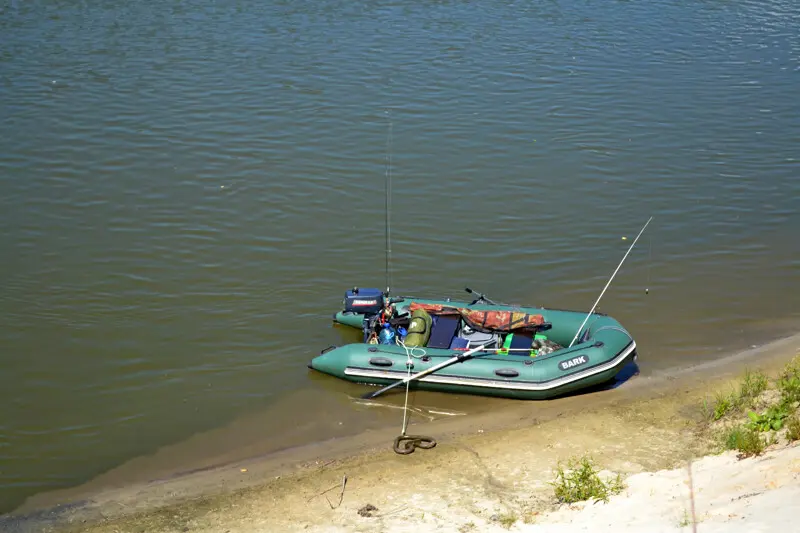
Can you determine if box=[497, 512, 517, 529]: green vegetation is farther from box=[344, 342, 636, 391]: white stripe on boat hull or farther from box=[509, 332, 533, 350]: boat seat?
box=[509, 332, 533, 350]: boat seat

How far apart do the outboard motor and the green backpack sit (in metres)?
0.55

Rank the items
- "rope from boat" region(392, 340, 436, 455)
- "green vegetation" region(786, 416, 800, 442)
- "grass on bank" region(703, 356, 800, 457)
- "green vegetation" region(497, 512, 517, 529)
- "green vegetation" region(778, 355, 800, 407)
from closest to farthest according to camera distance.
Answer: "green vegetation" region(497, 512, 517, 529), "green vegetation" region(786, 416, 800, 442), "grass on bank" region(703, 356, 800, 457), "green vegetation" region(778, 355, 800, 407), "rope from boat" region(392, 340, 436, 455)

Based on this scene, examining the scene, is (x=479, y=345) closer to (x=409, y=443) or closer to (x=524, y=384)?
(x=524, y=384)

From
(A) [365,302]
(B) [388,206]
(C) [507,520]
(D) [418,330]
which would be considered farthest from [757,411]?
(B) [388,206]

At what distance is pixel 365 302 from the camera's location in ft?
37.9

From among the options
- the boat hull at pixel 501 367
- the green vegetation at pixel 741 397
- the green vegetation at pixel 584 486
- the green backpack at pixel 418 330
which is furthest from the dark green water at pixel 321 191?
the green vegetation at pixel 584 486

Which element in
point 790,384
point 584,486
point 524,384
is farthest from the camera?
point 524,384

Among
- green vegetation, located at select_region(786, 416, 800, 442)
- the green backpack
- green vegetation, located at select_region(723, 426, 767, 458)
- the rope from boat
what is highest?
green vegetation, located at select_region(786, 416, 800, 442)

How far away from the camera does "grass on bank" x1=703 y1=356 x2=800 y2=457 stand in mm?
8227

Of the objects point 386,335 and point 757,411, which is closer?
point 757,411

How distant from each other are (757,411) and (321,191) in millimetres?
8092

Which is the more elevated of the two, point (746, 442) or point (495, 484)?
point (746, 442)

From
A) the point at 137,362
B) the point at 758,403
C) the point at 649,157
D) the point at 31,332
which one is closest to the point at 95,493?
the point at 137,362

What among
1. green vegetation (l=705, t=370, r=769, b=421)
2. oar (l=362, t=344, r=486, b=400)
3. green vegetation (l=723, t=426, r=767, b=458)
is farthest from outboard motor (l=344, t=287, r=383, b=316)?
green vegetation (l=723, t=426, r=767, b=458)
